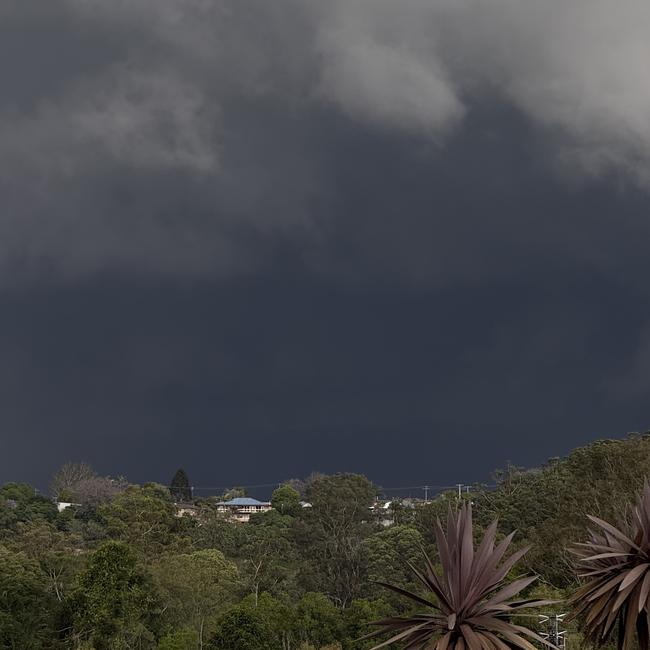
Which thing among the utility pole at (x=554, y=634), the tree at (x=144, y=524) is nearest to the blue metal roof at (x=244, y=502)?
the tree at (x=144, y=524)

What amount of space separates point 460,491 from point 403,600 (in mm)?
27344

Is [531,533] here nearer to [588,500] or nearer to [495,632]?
[588,500]

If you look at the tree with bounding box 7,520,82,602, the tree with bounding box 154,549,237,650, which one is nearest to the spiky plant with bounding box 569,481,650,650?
the tree with bounding box 154,549,237,650

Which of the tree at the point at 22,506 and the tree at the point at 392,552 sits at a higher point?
the tree at the point at 22,506

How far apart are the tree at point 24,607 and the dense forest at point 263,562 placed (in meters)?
0.07

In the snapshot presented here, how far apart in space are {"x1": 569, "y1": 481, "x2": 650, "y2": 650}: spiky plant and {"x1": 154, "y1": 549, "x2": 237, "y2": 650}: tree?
96.3 feet

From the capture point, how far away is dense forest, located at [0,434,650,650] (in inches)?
1583

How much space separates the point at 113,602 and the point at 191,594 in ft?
17.9

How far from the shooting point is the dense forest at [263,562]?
4022 centimetres

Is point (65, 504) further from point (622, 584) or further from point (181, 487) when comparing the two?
point (622, 584)

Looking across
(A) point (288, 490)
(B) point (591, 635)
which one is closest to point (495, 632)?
(B) point (591, 635)

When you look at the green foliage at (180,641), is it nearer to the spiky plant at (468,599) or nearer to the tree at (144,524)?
the tree at (144,524)

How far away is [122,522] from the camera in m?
66.2

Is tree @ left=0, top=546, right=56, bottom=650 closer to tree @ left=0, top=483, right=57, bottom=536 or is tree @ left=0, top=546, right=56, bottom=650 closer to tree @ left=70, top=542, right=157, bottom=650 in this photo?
tree @ left=70, top=542, right=157, bottom=650
